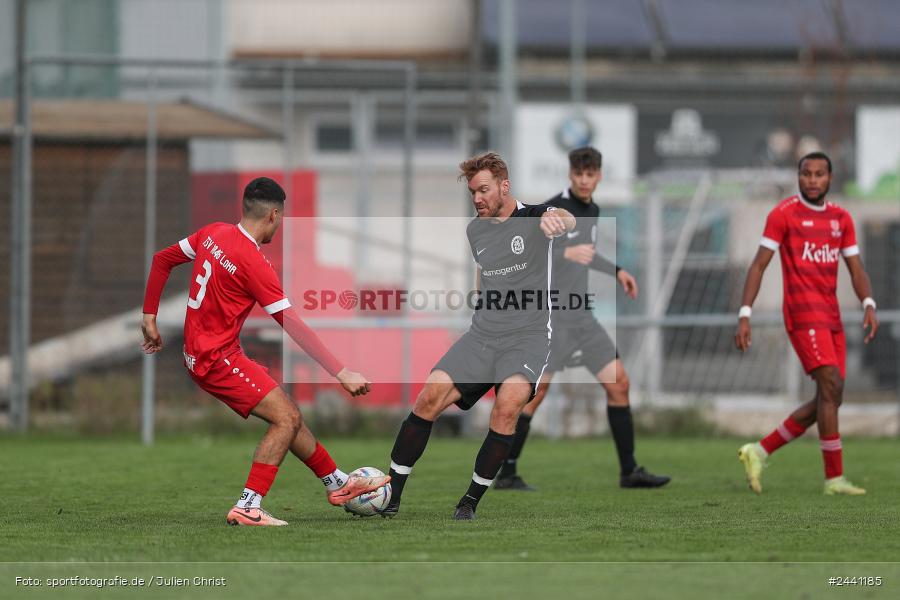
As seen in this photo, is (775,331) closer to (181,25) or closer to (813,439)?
(813,439)

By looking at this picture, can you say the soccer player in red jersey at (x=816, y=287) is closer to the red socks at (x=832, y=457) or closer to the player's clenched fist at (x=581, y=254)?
the red socks at (x=832, y=457)

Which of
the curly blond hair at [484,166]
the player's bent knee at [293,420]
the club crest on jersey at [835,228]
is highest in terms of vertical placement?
the curly blond hair at [484,166]

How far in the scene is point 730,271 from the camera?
18.2 meters

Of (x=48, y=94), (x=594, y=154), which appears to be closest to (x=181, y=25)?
(x=48, y=94)

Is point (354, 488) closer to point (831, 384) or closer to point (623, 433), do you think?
point (623, 433)

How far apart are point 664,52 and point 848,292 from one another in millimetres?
8725

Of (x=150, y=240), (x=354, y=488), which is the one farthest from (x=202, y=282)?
(x=150, y=240)

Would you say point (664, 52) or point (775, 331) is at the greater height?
point (664, 52)

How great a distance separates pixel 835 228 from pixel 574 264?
68.6 inches

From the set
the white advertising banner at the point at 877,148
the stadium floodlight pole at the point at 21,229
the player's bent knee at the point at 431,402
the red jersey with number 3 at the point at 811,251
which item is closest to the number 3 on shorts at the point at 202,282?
the player's bent knee at the point at 431,402

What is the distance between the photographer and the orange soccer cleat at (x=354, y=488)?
805 centimetres

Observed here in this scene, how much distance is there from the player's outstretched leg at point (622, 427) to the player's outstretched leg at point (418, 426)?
2.40 meters

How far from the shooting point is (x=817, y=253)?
10031 mm

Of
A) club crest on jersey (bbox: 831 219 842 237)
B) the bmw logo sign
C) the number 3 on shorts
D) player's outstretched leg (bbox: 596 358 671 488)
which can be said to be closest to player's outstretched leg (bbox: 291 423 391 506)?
the number 3 on shorts
